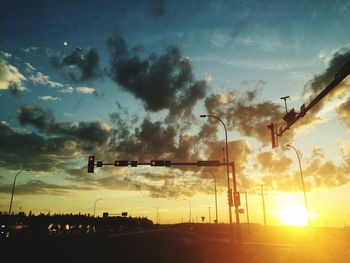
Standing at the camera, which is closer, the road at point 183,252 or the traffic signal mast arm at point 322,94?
the traffic signal mast arm at point 322,94

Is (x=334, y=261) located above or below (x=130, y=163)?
below

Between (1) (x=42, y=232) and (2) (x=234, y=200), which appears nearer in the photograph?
(2) (x=234, y=200)

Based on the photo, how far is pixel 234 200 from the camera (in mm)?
31047

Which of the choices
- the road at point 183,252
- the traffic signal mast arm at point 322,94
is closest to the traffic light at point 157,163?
the road at point 183,252

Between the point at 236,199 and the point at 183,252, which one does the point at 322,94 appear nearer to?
the point at 183,252

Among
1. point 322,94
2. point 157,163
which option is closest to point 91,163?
point 157,163

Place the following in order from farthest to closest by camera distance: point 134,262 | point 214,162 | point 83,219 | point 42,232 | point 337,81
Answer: point 83,219 → point 42,232 → point 214,162 → point 134,262 → point 337,81

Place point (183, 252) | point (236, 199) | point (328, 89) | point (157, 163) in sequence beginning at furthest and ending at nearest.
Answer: point (236, 199)
point (157, 163)
point (183, 252)
point (328, 89)

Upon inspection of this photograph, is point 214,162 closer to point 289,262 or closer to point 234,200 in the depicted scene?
point 234,200

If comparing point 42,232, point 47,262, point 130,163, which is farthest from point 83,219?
point 47,262

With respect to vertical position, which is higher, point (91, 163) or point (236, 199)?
point (91, 163)

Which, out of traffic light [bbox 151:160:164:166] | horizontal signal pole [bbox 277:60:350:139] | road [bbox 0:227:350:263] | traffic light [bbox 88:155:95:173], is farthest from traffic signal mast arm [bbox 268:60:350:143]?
traffic light [bbox 88:155:95:173]

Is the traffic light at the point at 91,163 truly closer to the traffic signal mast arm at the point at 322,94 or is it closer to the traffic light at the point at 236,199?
the traffic light at the point at 236,199

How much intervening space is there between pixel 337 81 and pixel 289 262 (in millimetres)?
10480
